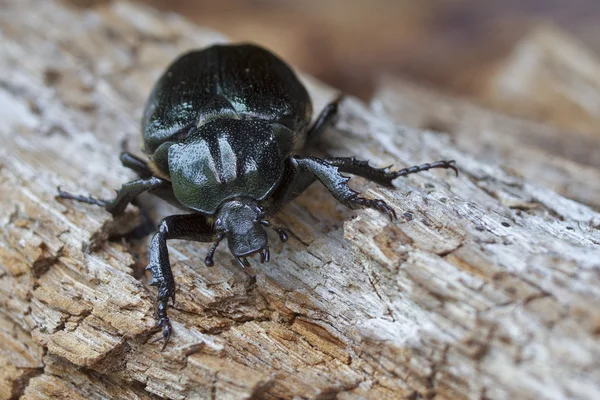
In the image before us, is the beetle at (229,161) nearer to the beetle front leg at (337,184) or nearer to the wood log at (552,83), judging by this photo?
the beetle front leg at (337,184)

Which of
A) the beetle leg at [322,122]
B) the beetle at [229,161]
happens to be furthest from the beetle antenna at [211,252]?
the beetle leg at [322,122]

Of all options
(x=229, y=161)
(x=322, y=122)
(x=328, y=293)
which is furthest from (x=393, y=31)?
(x=328, y=293)

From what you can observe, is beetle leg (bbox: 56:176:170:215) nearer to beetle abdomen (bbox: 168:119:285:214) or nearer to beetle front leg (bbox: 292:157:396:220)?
beetle abdomen (bbox: 168:119:285:214)

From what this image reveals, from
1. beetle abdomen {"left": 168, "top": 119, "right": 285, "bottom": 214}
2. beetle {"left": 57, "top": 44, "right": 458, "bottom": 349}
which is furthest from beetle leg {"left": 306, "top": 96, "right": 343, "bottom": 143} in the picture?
beetle abdomen {"left": 168, "top": 119, "right": 285, "bottom": 214}

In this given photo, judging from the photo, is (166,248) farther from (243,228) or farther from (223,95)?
(223,95)

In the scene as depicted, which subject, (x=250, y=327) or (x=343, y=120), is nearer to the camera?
(x=250, y=327)

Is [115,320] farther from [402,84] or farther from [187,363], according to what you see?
[402,84]

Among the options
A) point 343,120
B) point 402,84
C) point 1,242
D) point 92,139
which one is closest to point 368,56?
point 402,84
